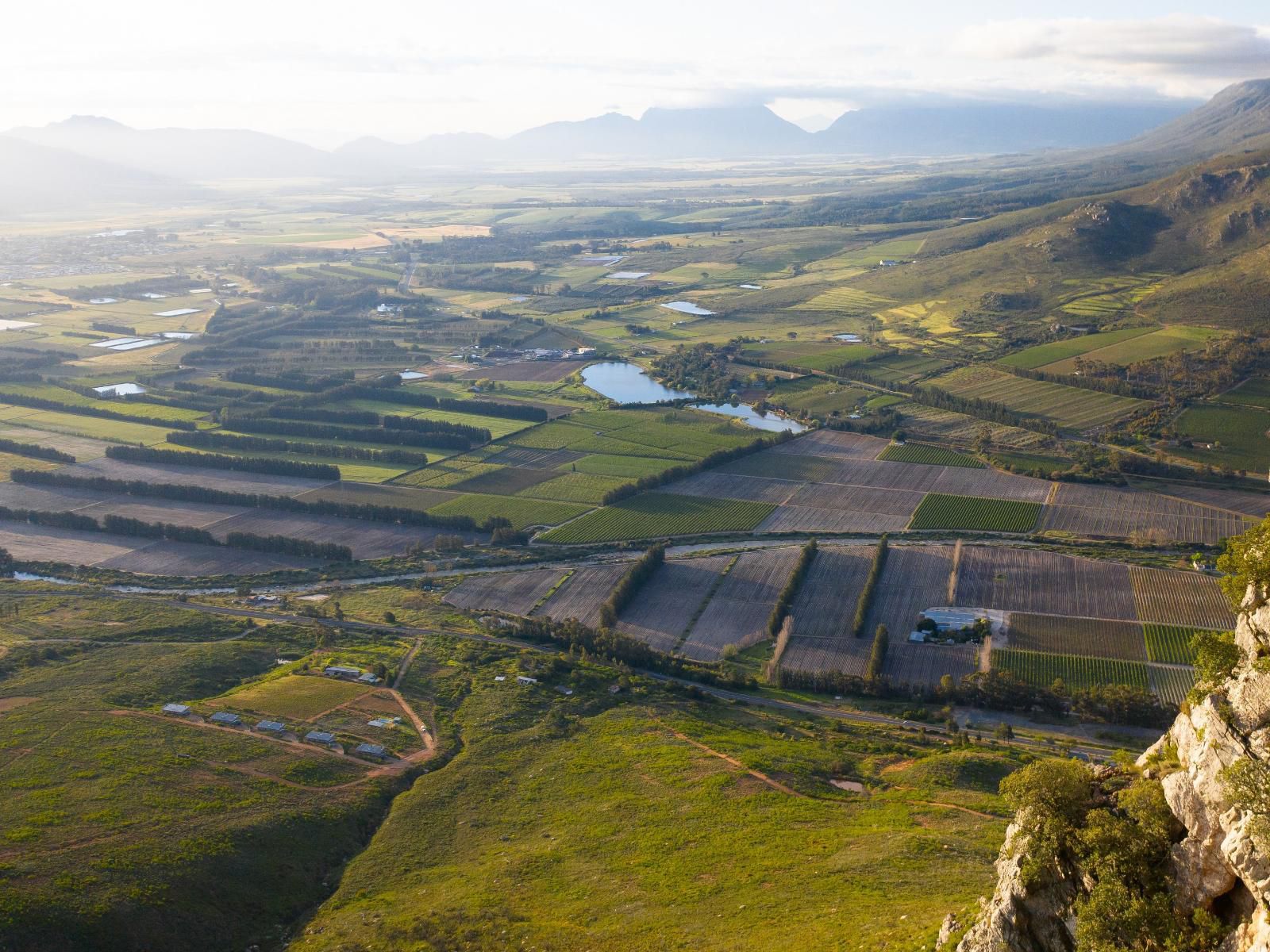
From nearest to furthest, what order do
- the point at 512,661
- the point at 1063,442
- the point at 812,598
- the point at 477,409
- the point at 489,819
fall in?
1. the point at 489,819
2. the point at 512,661
3. the point at 812,598
4. the point at 1063,442
5. the point at 477,409

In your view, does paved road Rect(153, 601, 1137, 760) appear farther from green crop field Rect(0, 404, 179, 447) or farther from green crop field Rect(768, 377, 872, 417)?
green crop field Rect(768, 377, 872, 417)

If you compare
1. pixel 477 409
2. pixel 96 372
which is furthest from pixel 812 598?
pixel 96 372

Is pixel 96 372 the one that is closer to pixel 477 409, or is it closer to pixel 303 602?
pixel 477 409

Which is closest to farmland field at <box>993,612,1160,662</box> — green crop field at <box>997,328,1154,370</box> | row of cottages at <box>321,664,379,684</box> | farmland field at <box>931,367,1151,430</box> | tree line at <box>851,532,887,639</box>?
tree line at <box>851,532,887,639</box>

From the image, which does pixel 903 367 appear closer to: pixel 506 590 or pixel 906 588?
pixel 906 588

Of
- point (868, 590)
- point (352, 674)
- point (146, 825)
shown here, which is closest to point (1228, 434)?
point (868, 590)

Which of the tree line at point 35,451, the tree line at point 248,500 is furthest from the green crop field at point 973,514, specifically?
the tree line at point 35,451

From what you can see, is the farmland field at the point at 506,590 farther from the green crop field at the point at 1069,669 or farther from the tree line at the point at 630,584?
the green crop field at the point at 1069,669
